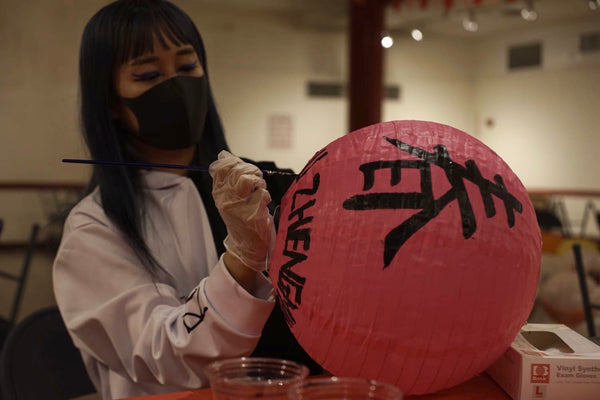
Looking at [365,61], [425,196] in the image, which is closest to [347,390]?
[425,196]

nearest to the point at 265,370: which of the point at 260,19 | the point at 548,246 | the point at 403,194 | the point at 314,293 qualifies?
the point at 314,293

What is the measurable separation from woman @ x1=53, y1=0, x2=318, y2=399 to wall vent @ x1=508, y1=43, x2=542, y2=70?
15.2ft

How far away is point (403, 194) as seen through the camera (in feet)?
2.47

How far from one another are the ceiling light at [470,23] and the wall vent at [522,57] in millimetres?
409

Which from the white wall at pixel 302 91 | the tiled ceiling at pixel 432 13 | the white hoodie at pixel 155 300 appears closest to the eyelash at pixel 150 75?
the white hoodie at pixel 155 300

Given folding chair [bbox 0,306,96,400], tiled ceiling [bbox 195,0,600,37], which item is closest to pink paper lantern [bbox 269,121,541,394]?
folding chair [bbox 0,306,96,400]

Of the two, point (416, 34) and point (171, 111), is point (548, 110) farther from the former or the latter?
point (171, 111)

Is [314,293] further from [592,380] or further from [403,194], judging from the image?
[592,380]

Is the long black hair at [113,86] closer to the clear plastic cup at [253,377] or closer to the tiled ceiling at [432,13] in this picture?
the clear plastic cup at [253,377]

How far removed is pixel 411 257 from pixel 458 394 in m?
0.31

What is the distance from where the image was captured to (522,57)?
5449 mm

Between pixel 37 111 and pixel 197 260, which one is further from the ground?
pixel 37 111

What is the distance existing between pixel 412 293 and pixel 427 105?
16.4 ft

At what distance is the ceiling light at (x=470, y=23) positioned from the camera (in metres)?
5.08
